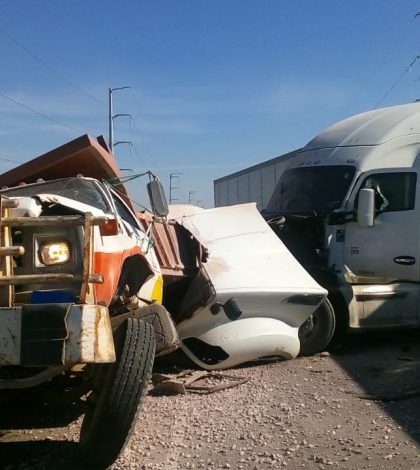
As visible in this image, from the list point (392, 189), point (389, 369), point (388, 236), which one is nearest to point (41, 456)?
point (389, 369)

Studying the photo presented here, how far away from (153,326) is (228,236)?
305 centimetres

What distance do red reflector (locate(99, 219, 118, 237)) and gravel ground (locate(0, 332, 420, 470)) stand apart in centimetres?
161

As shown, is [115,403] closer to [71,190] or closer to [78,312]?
[78,312]

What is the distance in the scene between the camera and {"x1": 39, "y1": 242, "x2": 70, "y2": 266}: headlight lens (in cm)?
399

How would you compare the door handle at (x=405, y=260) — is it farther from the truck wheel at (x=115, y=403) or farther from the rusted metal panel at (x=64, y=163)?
the truck wheel at (x=115, y=403)

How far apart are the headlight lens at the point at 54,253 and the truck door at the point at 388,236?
18.1ft

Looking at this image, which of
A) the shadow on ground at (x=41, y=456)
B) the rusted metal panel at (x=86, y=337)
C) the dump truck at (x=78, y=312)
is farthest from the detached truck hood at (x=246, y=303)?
the rusted metal panel at (x=86, y=337)

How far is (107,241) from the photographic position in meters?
4.39

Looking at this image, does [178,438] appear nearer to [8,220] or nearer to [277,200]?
[8,220]

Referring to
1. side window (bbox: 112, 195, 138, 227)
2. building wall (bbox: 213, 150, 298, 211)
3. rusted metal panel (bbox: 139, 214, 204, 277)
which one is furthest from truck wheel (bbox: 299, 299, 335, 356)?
building wall (bbox: 213, 150, 298, 211)

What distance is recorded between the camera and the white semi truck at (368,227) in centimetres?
852

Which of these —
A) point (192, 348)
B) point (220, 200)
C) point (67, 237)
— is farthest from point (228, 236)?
point (220, 200)

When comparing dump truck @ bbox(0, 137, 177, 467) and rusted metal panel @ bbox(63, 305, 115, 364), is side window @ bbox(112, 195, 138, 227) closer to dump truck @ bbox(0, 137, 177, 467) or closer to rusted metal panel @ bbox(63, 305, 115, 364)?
dump truck @ bbox(0, 137, 177, 467)

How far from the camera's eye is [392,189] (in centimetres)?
885
